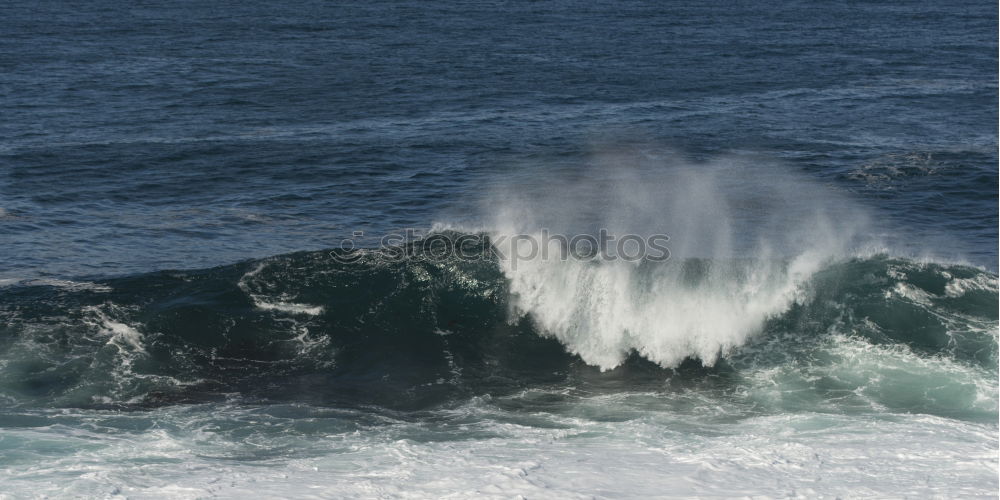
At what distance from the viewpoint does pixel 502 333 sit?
2705 cm

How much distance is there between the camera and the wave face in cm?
2341

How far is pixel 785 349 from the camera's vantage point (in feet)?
83.7

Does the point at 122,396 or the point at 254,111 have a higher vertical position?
the point at 254,111

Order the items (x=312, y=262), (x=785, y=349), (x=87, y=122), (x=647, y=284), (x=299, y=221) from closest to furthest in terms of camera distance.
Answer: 1. (x=785, y=349)
2. (x=647, y=284)
3. (x=312, y=262)
4. (x=299, y=221)
5. (x=87, y=122)

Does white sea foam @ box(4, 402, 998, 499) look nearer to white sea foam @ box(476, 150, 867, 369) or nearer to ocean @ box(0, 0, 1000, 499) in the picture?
ocean @ box(0, 0, 1000, 499)

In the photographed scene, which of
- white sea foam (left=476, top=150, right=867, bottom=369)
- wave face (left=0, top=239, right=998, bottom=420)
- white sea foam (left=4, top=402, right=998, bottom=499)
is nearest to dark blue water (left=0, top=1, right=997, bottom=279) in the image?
white sea foam (left=476, top=150, right=867, bottom=369)

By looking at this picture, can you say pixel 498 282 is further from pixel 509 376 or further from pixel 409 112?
pixel 409 112

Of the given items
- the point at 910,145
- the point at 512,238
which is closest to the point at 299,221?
the point at 512,238

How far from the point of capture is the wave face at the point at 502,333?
23406mm

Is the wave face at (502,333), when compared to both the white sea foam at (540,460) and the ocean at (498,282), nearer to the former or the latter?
the ocean at (498,282)

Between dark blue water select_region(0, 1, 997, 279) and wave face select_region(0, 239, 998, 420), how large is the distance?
418cm

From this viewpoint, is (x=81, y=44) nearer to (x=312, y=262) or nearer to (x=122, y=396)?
(x=312, y=262)

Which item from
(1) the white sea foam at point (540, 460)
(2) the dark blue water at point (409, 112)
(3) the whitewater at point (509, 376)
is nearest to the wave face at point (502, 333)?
(3) the whitewater at point (509, 376)

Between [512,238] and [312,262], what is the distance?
6487 mm
